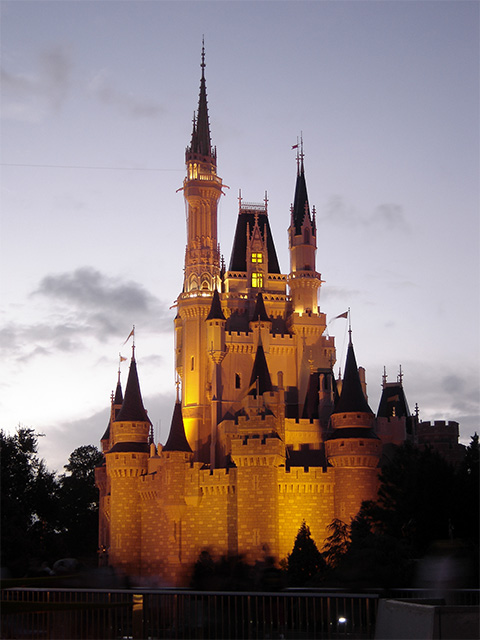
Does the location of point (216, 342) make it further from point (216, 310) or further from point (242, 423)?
point (242, 423)

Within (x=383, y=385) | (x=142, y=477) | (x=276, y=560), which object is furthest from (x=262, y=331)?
(x=276, y=560)

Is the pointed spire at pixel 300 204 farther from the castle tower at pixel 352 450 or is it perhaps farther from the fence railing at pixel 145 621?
the fence railing at pixel 145 621

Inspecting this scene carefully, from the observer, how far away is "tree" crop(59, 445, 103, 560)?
74312mm

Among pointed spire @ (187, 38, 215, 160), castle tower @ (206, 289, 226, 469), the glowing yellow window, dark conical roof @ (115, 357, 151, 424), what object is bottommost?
dark conical roof @ (115, 357, 151, 424)

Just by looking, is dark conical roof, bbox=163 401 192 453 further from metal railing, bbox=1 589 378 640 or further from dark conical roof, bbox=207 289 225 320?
metal railing, bbox=1 589 378 640

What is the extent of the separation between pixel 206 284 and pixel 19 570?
74.1ft

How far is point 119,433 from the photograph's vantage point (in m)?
55.9

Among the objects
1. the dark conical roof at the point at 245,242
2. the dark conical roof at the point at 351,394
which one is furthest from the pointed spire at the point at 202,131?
the dark conical roof at the point at 351,394

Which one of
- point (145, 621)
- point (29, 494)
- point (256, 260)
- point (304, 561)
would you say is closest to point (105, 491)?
point (29, 494)

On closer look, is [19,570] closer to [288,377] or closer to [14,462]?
[14,462]

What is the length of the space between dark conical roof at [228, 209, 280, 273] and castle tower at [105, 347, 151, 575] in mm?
13648

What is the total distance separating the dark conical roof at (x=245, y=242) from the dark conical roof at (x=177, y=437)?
15854 millimetres

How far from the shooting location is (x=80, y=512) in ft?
251

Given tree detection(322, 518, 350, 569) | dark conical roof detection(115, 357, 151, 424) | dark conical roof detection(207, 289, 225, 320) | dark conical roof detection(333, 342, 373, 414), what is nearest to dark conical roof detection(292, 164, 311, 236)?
dark conical roof detection(207, 289, 225, 320)
